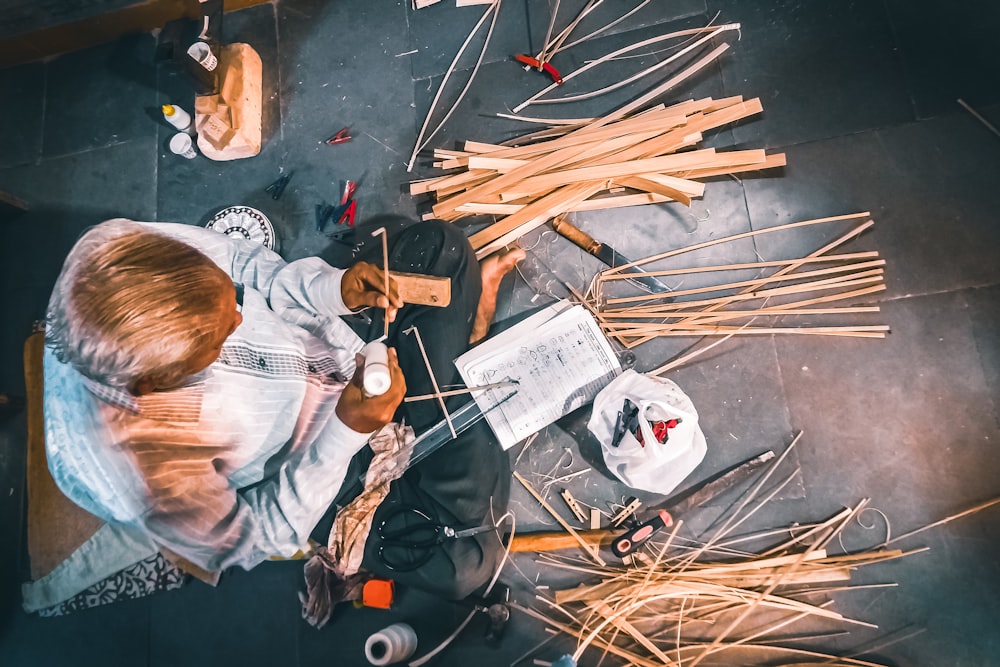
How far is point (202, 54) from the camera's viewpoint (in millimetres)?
2559

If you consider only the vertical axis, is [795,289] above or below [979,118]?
below

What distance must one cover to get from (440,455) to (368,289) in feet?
1.90

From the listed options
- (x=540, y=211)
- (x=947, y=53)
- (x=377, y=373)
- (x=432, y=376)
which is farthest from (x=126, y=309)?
(x=947, y=53)

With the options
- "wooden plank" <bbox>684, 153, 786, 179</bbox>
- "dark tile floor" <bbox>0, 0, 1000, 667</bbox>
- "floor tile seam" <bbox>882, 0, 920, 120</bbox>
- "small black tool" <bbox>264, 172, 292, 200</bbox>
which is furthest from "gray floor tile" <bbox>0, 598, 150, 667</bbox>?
"floor tile seam" <bbox>882, 0, 920, 120</bbox>

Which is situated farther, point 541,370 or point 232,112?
point 232,112

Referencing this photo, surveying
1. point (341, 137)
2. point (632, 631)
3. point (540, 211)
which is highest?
point (341, 137)

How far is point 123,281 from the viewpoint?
1.41 m

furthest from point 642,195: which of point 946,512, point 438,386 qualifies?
point 946,512

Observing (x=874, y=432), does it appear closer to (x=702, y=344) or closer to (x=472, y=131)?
(x=702, y=344)

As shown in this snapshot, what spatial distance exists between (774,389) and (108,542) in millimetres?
2450

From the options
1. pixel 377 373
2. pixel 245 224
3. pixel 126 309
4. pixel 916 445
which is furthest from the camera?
pixel 245 224

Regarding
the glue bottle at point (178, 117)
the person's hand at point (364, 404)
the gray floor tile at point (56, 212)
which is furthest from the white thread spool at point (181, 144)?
the person's hand at point (364, 404)

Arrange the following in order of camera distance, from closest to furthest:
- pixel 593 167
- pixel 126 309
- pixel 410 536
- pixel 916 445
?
pixel 126 309 < pixel 410 536 < pixel 916 445 < pixel 593 167

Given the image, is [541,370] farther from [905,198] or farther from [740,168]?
[905,198]
